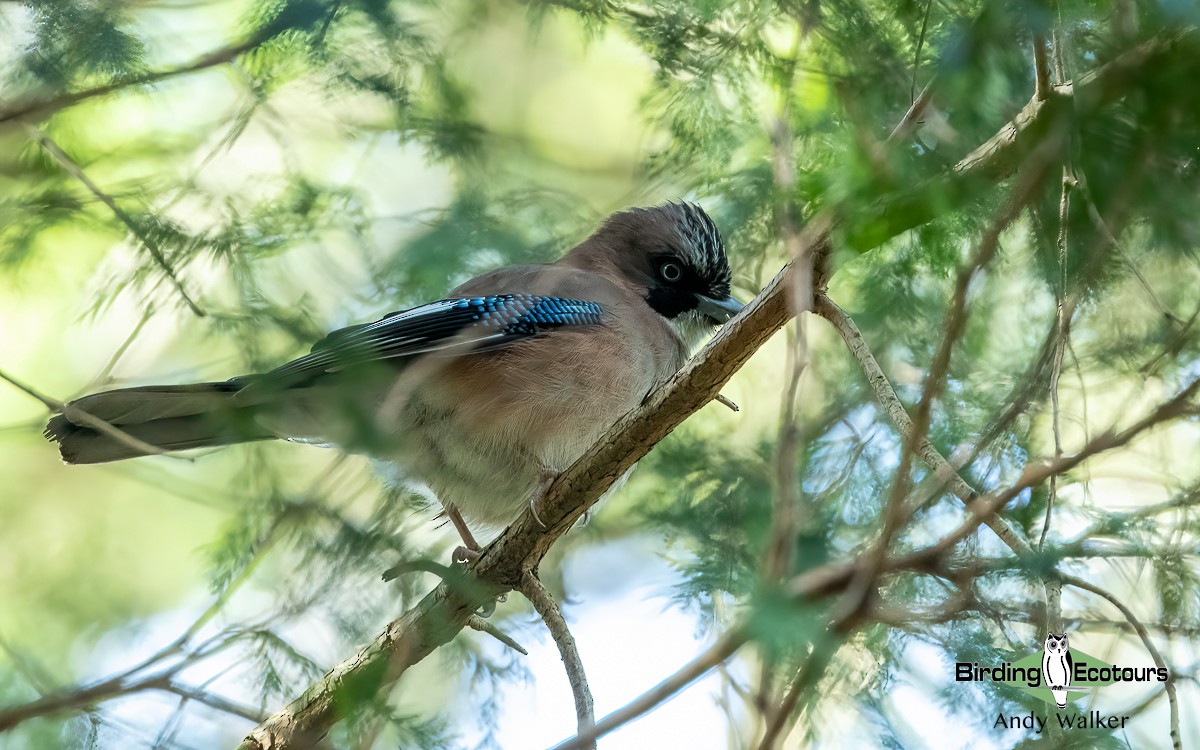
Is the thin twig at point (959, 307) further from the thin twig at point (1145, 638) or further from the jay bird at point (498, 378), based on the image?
the jay bird at point (498, 378)

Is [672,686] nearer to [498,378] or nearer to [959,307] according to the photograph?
[959,307]

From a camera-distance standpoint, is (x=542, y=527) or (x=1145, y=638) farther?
(x=542, y=527)

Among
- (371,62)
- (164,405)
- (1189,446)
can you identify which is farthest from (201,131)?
(1189,446)

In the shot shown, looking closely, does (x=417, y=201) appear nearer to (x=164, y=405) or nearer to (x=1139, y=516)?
(x=164, y=405)

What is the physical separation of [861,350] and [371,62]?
9.69ft

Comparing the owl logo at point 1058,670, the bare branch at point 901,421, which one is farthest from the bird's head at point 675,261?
the owl logo at point 1058,670

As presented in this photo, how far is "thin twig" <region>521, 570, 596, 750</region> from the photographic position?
396 centimetres

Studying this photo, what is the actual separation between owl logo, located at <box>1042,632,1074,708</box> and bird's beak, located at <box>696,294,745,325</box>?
275cm

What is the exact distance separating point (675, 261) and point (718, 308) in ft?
1.29

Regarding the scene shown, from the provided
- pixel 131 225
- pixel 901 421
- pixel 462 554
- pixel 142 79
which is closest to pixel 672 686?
pixel 901 421

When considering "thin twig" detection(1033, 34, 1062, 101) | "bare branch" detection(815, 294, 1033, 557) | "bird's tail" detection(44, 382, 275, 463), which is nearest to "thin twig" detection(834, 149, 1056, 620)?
"bare branch" detection(815, 294, 1033, 557)

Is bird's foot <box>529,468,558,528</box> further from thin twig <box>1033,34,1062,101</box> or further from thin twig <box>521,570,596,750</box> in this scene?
thin twig <box>1033,34,1062,101</box>

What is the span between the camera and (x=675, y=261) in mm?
6121

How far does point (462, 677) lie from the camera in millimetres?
5469
